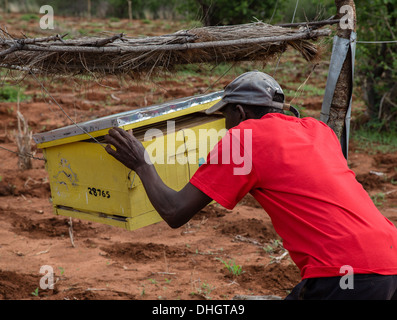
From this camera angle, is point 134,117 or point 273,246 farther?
point 273,246

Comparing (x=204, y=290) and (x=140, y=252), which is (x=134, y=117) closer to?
(x=204, y=290)

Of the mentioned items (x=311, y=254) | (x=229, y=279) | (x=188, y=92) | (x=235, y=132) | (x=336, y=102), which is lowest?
(x=229, y=279)

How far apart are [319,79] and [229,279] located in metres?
9.14

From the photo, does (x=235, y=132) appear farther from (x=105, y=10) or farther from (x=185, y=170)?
(x=105, y=10)

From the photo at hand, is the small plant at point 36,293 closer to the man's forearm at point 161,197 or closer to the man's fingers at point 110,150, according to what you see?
the man's fingers at point 110,150

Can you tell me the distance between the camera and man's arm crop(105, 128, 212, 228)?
2.07 m

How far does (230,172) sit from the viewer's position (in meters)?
1.99

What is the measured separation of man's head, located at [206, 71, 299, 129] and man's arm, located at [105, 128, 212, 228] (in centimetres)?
39

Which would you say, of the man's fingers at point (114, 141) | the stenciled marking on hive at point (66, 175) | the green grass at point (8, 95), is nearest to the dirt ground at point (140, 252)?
the stenciled marking on hive at point (66, 175)

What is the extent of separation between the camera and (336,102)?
3.38 m

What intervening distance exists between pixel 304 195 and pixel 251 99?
49 cm

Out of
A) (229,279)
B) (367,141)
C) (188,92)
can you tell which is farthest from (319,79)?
(229,279)

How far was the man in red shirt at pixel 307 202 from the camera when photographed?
6.32ft

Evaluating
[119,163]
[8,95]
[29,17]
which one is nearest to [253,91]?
[119,163]
